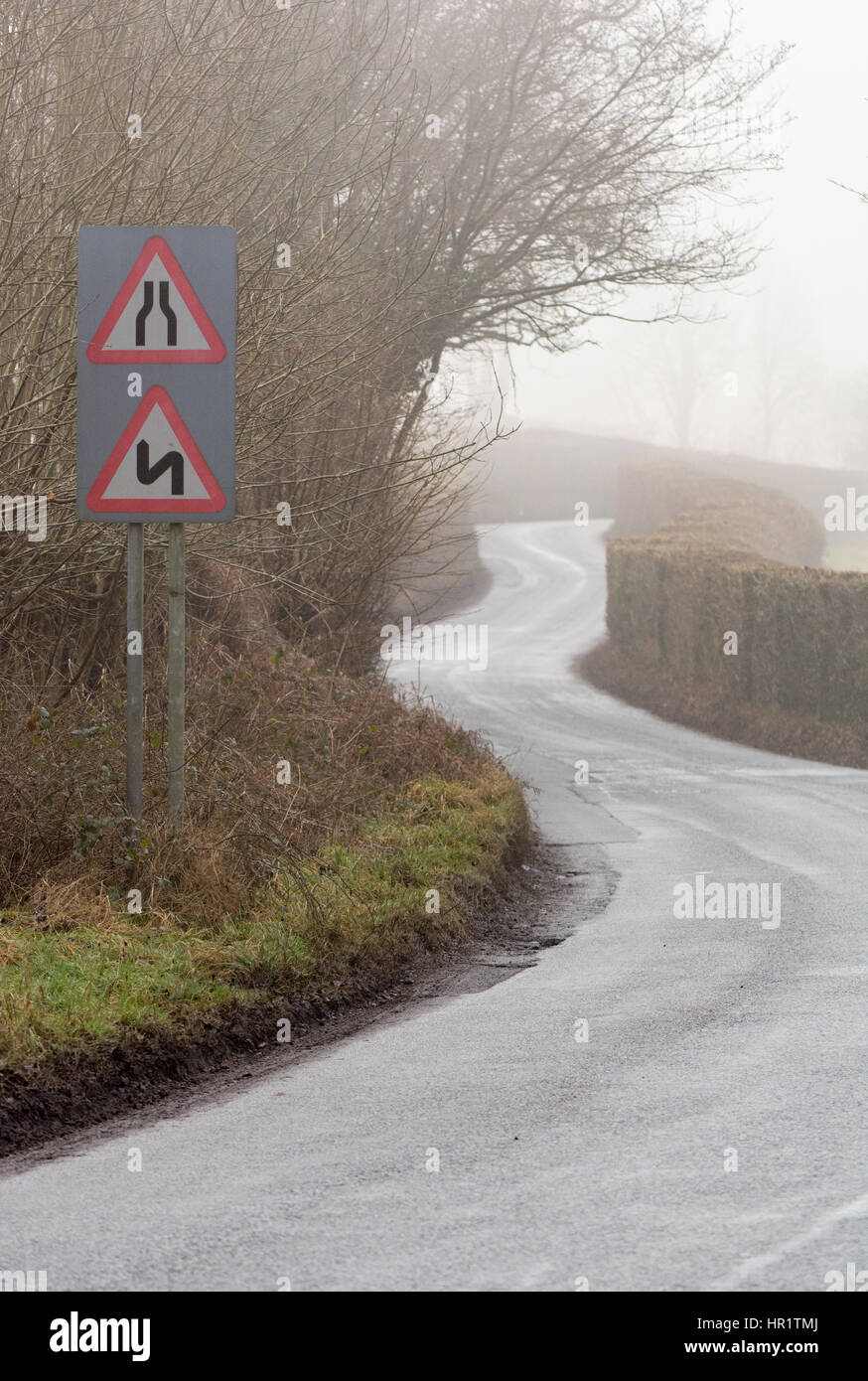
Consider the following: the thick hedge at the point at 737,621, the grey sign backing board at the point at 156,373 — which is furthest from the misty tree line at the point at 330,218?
the thick hedge at the point at 737,621

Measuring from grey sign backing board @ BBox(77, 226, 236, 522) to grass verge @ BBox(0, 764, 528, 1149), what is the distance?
84.2 inches

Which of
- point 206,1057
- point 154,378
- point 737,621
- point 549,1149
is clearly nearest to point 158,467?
point 154,378

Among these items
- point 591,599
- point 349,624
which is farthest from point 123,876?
point 591,599

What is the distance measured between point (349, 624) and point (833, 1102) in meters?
11.8

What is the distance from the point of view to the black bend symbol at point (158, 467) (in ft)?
25.2

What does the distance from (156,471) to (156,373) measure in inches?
19.9

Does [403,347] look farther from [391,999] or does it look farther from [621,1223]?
[621,1223]

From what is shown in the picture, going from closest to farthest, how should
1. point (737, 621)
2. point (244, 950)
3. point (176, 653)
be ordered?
1. point (244, 950)
2. point (176, 653)
3. point (737, 621)

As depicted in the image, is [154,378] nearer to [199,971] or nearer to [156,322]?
[156,322]

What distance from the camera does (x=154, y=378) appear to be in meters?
7.71

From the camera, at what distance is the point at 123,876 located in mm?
7996

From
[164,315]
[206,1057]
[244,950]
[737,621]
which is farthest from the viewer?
[737,621]

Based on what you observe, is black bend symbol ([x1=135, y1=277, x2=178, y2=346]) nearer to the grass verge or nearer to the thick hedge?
the grass verge

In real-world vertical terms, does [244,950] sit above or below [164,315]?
below
